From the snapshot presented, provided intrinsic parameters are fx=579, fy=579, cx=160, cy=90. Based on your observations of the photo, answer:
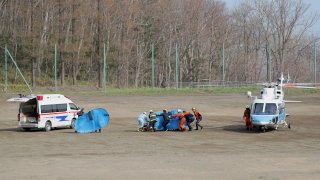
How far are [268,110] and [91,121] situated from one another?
33.7 feet

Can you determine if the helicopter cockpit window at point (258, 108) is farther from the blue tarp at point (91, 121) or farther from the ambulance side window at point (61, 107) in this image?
the ambulance side window at point (61, 107)

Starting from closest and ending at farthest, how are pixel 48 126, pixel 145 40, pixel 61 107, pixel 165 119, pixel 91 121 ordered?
pixel 91 121, pixel 165 119, pixel 48 126, pixel 61 107, pixel 145 40

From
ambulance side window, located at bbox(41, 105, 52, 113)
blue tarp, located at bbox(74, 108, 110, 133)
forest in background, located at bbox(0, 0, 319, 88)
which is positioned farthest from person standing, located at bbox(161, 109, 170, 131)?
forest in background, located at bbox(0, 0, 319, 88)

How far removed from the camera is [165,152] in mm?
23344

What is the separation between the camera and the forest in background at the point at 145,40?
3095 inches

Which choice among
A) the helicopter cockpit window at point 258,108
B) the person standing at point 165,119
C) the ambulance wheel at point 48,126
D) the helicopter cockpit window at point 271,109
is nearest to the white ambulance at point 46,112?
the ambulance wheel at point 48,126

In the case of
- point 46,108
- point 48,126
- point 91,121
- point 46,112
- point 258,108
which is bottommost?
point 48,126

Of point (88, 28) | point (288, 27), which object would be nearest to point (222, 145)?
point (88, 28)

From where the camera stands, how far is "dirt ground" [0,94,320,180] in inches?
677

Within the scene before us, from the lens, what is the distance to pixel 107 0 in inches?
3442

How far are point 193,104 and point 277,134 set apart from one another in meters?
24.4

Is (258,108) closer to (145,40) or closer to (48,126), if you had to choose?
(48,126)

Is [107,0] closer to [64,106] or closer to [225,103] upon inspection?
[225,103]

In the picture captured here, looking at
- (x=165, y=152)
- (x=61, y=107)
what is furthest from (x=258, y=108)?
(x=61, y=107)
